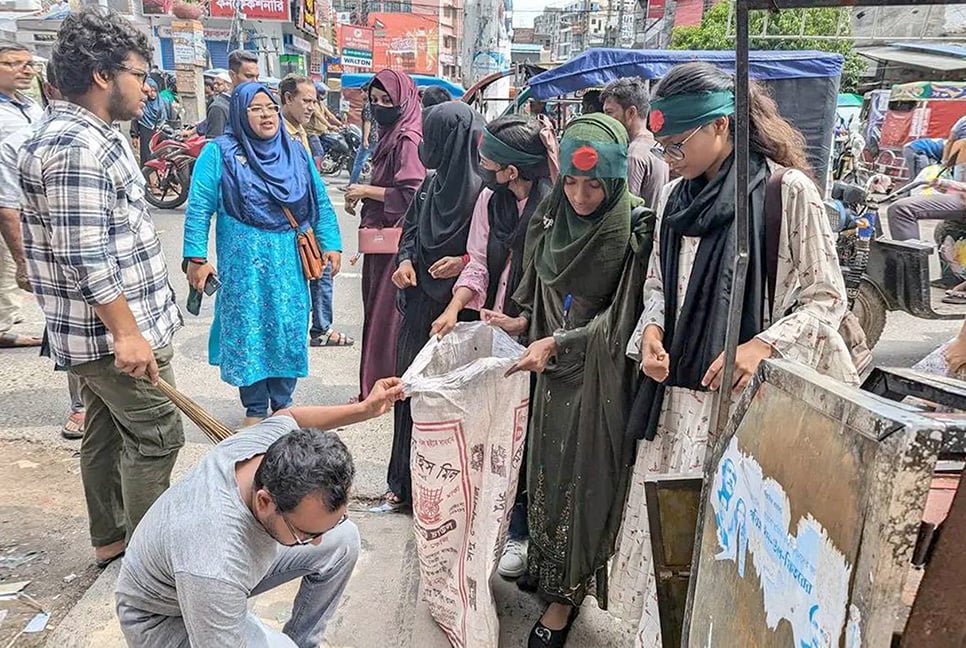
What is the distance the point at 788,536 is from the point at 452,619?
1.42 meters

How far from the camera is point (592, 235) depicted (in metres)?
1.91

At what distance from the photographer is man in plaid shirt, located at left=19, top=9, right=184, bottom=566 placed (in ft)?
6.86

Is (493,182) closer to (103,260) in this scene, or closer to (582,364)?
(582,364)

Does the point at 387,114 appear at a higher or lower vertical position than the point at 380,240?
higher

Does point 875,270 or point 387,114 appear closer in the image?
point 387,114

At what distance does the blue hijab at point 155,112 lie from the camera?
1053cm

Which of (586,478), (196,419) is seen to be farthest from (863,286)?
(196,419)

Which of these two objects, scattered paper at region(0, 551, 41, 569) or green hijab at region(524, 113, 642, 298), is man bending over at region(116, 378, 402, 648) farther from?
scattered paper at region(0, 551, 41, 569)

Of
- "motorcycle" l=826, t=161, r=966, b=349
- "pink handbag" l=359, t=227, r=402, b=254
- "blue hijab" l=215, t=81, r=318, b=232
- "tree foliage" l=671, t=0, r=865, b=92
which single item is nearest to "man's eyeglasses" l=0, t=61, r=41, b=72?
"blue hijab" l=215, t=81, r=318, b=232

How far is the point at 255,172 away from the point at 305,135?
6.14 feet

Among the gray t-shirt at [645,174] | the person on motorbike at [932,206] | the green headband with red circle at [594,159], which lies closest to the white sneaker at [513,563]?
the green headband with red circle at [594,159]

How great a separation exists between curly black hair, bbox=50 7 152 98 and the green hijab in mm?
1367

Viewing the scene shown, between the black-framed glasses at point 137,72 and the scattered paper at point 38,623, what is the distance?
176cm

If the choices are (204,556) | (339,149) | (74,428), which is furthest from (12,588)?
Result: (339,149)
